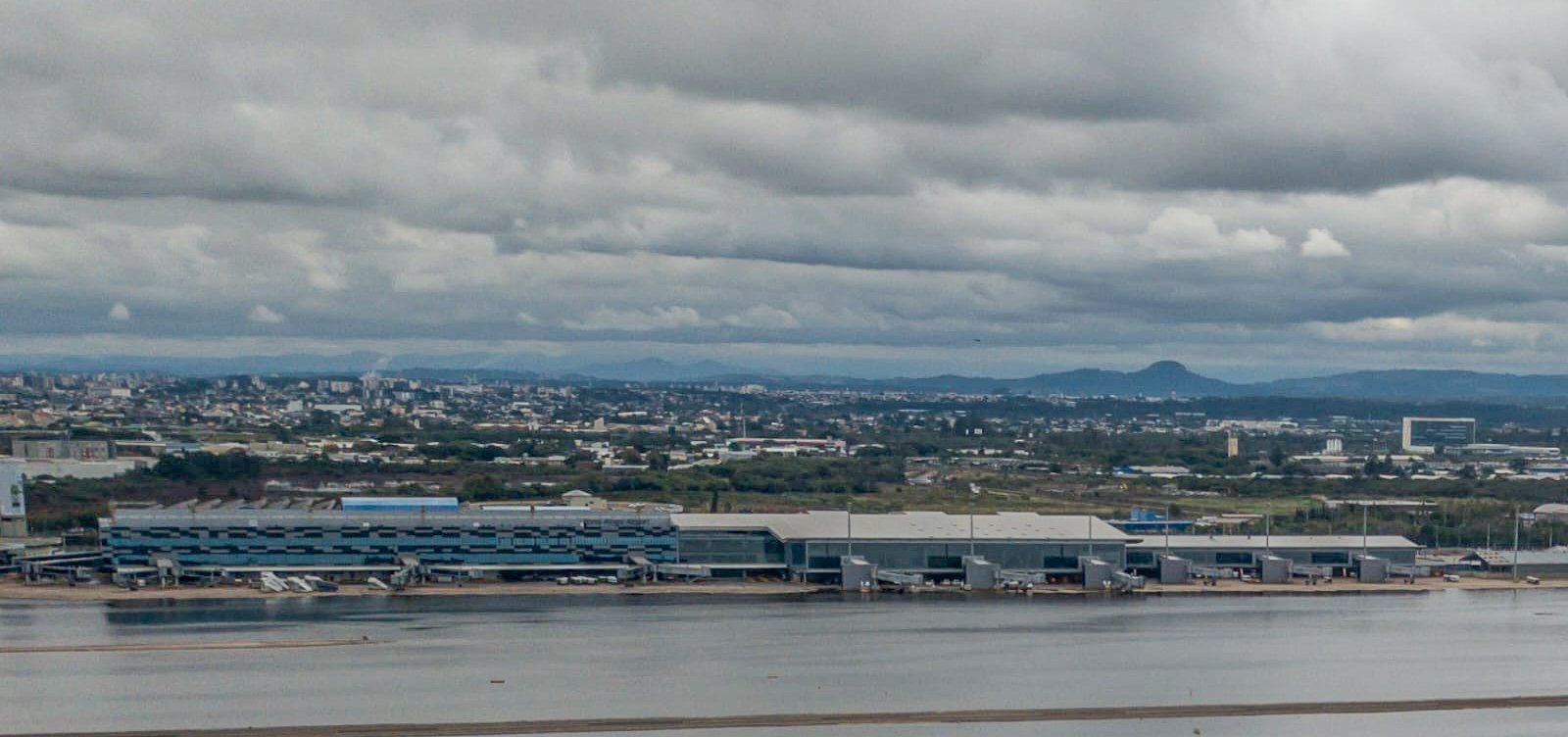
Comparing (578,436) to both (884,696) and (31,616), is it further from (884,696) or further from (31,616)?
(884,696)

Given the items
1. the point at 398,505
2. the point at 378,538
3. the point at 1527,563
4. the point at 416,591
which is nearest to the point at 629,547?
the point at 416,591

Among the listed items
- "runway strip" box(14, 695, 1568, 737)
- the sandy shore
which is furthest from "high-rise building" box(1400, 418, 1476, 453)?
"runway strip" box(14, 695, 1568, 737)

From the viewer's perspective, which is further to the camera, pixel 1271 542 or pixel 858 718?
pixel 1271 542

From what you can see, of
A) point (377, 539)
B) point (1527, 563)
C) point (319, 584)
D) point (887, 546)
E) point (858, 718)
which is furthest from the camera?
point (1527, 563)

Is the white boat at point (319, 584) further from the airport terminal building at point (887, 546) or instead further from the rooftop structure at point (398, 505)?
the airport terminal building at point (887, 546)

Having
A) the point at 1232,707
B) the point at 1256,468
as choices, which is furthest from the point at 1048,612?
the point at 1256,468

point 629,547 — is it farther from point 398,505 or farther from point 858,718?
point 858,718
